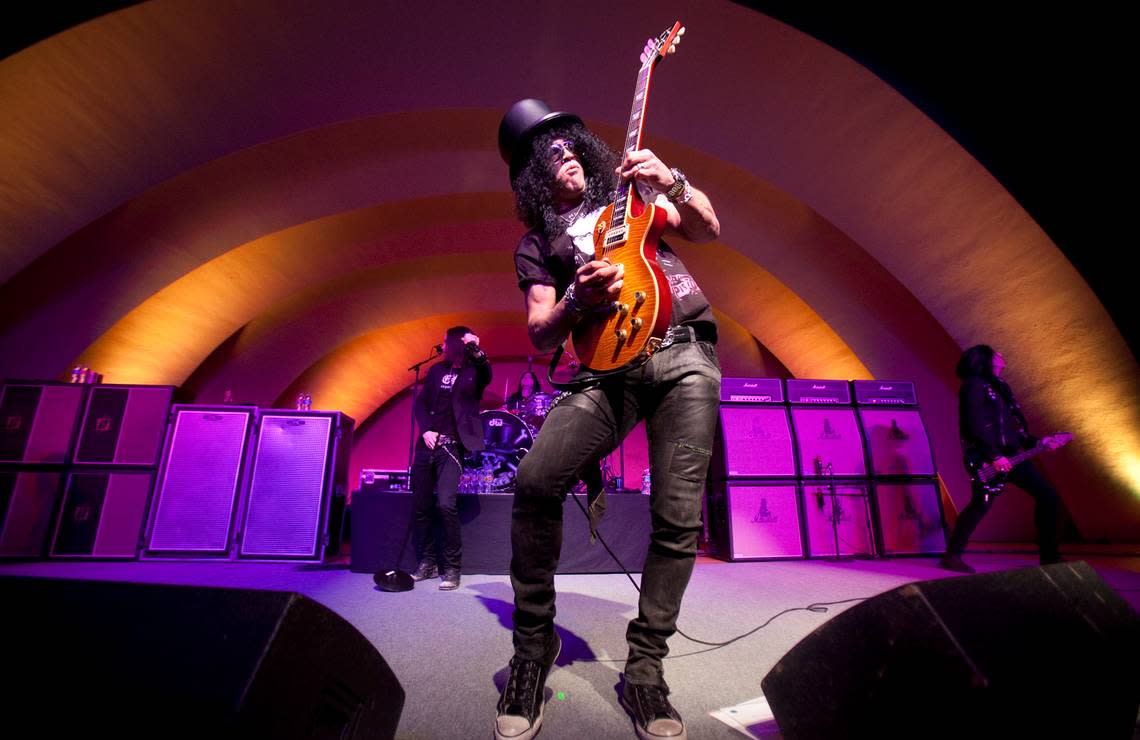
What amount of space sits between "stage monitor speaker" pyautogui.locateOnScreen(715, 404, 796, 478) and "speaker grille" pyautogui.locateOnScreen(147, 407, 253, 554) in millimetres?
6064

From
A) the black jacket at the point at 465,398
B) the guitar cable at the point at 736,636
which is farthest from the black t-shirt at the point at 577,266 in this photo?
the black jacket at the point at 465,398

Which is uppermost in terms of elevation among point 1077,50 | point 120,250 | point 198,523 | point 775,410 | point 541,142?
point 120,250

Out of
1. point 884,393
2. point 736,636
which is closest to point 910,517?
point 884,393

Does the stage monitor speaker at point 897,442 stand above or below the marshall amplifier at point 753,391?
below

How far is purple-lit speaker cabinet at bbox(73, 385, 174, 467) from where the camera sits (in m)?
5.57

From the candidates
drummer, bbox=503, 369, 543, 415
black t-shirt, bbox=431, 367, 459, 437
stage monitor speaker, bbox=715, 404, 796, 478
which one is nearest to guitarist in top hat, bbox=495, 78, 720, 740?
black t-shirt, bbox=431, 367, 459, 437

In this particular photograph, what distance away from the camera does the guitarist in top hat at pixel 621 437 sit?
1.45 m

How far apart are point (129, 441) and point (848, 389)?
9.31 meters

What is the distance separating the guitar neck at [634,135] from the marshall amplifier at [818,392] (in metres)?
4.97

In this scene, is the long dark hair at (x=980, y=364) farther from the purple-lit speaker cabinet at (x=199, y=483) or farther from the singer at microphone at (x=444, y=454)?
the purple-lit speaker cabinet at (x=199, y=483)

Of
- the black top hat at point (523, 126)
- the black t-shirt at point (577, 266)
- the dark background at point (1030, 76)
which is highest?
the dark background at point (1030, 76)

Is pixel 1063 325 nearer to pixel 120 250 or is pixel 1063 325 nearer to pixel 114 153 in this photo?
pixel 114 153

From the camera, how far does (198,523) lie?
5465mm

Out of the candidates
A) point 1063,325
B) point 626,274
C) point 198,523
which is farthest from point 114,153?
point 1063,325
